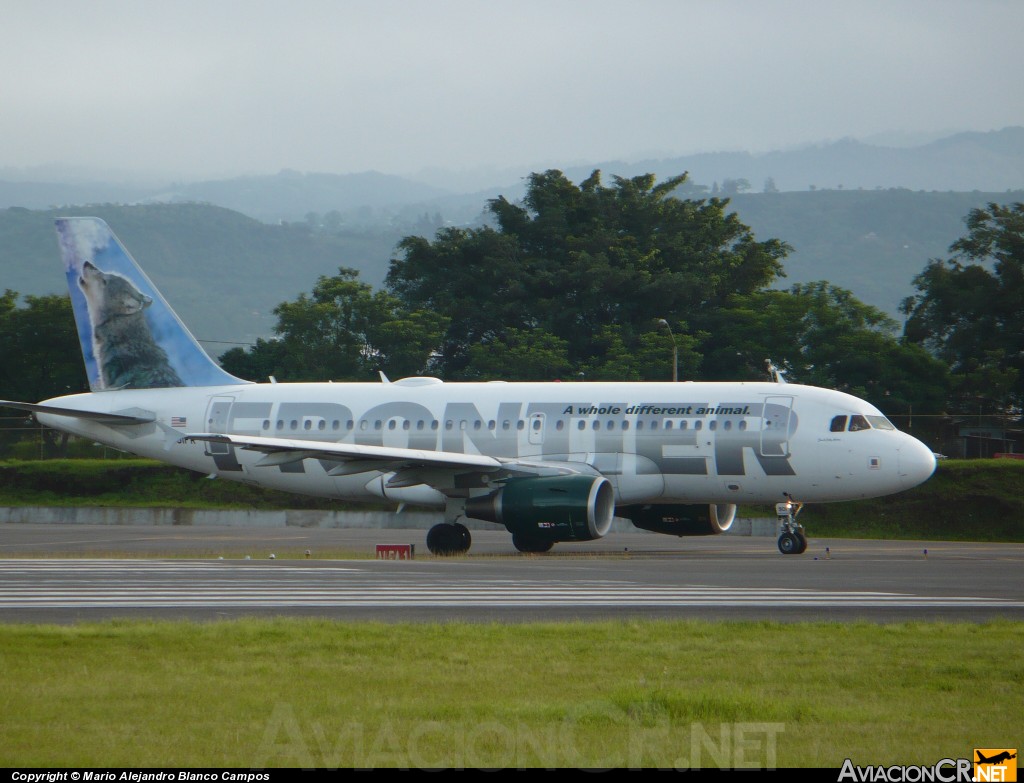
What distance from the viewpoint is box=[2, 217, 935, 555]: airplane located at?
27.6m

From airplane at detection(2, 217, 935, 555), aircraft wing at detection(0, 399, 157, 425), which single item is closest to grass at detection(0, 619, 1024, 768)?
airplane at detection(2, 217, 935, 555)

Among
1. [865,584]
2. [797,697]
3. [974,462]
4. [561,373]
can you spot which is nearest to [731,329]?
[561,373]

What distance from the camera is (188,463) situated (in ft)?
108

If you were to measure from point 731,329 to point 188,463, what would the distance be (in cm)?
3869

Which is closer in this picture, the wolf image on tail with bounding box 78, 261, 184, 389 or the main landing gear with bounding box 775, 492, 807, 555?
the main landing gear with bounding box 775, 492, 807, 555

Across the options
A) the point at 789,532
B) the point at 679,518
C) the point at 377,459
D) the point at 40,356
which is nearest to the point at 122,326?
the point at 377,459

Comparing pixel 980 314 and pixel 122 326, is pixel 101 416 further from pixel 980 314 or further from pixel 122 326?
pixel 980 314

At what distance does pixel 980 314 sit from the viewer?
67062 mm

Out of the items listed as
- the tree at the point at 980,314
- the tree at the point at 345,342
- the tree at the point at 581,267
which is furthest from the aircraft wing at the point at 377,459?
the tree at the point at 980,314

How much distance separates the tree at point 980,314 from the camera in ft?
205

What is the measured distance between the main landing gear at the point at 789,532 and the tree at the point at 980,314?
36.1 m

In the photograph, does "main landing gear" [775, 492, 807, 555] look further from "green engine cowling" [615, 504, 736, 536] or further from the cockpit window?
"green engine cowling" [615, 504, 736, 536]

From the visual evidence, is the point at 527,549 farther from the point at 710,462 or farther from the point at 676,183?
the point at 676,183

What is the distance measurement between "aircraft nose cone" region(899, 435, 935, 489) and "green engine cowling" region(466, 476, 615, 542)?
595cm
